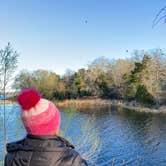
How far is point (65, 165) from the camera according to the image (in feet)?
4.76

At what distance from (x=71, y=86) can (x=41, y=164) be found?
4756cm

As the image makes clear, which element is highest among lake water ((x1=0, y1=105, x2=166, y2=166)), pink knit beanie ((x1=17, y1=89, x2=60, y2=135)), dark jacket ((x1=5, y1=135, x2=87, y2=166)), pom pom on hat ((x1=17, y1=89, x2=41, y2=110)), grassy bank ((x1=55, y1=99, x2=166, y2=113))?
pom pom on hat ((x1=17, y1=89, x2=41, y2=110))

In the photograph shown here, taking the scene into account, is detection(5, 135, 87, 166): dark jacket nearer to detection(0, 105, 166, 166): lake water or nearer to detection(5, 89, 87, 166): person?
detection(5, 89, 87, 166): person

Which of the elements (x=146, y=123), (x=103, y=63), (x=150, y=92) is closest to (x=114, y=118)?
(x=146, y=123)

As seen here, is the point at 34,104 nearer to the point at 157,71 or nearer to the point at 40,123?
the point at 40,123

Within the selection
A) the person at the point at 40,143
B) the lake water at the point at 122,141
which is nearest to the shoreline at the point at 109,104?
the lake water at the point at 122,141

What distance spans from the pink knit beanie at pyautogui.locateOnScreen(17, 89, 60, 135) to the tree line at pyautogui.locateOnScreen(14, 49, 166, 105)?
31.7 metres

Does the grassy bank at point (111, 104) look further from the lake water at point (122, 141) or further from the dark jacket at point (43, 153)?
the dark jacket at point (43, 153)

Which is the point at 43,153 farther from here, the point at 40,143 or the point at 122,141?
the point at 122,141

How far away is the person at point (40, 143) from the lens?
1.47 meters

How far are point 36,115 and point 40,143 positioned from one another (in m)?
0.14

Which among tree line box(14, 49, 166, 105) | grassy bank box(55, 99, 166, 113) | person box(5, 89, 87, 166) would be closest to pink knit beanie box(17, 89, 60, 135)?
person box(5, 89, 87, 166)

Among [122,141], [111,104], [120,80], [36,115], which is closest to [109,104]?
[111,104]

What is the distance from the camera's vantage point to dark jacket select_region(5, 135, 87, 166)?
146cm
